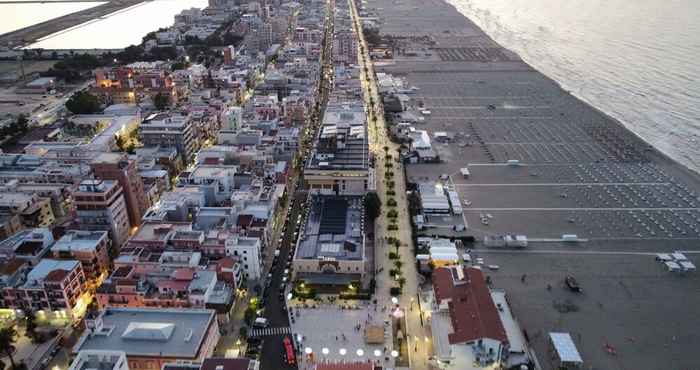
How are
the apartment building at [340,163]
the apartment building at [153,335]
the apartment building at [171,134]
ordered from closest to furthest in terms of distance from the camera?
the apartment building at [153,335], the apartment building at [340,163], the apartment building at [171,134]

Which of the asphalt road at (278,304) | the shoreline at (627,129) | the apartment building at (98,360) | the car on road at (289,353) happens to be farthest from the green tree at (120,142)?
the shoreline at (627,129)

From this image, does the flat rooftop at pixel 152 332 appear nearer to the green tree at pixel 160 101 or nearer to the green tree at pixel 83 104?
the green tree at pixel 160 101

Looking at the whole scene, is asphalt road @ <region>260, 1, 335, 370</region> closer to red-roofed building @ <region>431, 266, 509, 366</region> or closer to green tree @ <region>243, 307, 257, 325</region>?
green tree @ <region>243, 307, 257, 325</region>

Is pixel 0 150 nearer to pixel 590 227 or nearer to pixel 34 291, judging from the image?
pixel 34 291

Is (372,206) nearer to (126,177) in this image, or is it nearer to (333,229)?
(333,229)

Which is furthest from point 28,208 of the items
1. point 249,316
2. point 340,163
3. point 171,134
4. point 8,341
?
point 340,163
